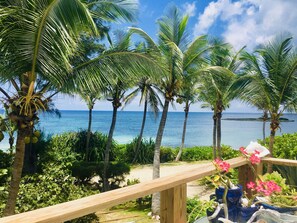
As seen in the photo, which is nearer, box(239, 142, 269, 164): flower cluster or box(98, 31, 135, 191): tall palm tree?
box(239, 142, 269, 164): flower cluster

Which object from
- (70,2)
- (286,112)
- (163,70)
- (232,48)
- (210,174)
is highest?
(232,48)

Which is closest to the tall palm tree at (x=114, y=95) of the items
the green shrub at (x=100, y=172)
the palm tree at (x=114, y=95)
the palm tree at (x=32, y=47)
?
the palm tree at (x=114, y=95)

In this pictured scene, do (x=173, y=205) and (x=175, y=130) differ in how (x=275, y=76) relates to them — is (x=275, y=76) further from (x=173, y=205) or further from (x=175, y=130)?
(x=175, y=130)

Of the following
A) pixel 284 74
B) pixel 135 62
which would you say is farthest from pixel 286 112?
pixel 135 62

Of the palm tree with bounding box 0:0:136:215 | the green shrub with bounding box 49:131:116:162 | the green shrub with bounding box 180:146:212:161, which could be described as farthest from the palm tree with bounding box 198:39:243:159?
the palm tree with bounding box 0:0:136:215

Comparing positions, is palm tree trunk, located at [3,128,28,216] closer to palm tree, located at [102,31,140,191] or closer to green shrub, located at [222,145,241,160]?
palm tree, located at [102,31,140,191]

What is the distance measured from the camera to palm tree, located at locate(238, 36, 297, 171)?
336 inches

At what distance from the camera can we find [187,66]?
9078 mm

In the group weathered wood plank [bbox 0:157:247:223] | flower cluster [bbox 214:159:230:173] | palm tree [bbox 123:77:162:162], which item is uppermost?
palm tree [bbox 123:77:162:162]

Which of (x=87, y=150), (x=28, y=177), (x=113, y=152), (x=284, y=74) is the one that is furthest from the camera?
(x=113, y=152)

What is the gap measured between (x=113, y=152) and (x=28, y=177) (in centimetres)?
857

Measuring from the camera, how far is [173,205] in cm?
170

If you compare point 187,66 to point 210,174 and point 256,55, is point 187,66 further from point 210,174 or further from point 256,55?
point 210,174

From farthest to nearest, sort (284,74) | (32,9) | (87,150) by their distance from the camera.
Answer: (87,150) → (284,74) → (32,9)
